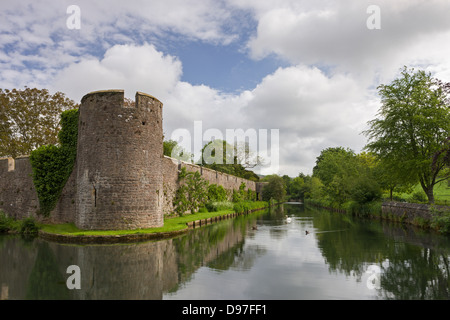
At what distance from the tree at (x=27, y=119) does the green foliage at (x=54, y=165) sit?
1294cm

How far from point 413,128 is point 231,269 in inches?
688

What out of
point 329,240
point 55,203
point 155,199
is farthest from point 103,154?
Answer: point 329,240

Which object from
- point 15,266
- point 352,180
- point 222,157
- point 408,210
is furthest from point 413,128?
point 222,157

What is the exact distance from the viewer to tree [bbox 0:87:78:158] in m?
26.3

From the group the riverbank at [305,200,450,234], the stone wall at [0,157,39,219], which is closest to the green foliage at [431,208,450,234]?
the riverbank at [305,200,450,234]

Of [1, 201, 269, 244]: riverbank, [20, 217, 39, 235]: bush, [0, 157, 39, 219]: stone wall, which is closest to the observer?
[1, 201, 269, 244]: riverbank

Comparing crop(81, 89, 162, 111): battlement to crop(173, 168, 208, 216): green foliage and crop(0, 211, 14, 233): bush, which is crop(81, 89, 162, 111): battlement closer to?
crop(0, 211, 14, 233): bush

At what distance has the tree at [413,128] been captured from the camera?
1845 cm

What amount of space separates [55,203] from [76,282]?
430 inches

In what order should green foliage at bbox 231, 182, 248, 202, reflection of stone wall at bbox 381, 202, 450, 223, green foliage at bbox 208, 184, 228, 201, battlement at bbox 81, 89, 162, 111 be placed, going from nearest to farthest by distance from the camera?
battlement at bbox 81, 89, 162, 111, reflection of stone wall at bbox 381, 202, 450, 223, green foliage at bbox 208, 184, 228, 201, green foliage at bbox 231, 182, 248, 202

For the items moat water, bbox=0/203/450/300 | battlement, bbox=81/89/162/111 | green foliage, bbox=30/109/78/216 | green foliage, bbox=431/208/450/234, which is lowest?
moat water, bbox=0/203/450/300

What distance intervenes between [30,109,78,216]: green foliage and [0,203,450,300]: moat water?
11.9ft

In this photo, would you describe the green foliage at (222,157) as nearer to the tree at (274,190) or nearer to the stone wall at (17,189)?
the tree at (274,190)

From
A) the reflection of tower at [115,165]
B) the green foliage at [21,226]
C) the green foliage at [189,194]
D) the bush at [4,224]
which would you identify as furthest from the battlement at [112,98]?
the green foliage at [189,194]
